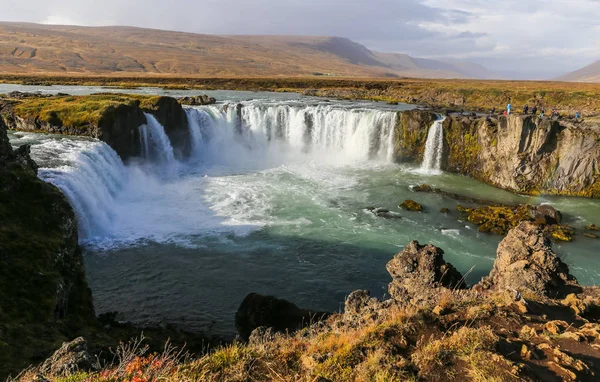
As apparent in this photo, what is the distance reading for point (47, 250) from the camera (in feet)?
44.2

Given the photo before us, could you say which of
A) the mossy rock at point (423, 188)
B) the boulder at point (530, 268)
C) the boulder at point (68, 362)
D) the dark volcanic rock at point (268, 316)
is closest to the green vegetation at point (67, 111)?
the dark volcanic rock at point (268, 316)

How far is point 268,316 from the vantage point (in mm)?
15016

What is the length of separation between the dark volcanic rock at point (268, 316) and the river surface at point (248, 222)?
0.85 m

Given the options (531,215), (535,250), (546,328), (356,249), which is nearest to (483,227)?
(531,215)

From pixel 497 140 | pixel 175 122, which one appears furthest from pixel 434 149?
pixel 175 122

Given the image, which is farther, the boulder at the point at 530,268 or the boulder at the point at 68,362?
the boulder at the point at 530,268

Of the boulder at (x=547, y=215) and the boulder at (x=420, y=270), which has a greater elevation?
the boulder at (x=420, y=270)

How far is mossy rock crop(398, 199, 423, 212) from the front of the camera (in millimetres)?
29969

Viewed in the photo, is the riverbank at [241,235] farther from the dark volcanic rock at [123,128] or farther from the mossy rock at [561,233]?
the mossy rock at [561,233]

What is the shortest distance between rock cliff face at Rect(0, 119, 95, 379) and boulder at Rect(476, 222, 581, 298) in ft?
44.0

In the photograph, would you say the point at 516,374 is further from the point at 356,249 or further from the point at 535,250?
the point at 356,249

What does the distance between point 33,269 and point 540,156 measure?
40218 mm

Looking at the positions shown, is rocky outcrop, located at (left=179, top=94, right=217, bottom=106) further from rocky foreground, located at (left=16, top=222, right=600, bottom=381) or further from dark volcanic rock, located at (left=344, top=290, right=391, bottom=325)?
rocky foreground, located at (left=16, top=222, right=600, bottom=381)

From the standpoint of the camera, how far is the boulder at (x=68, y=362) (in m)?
6.82
